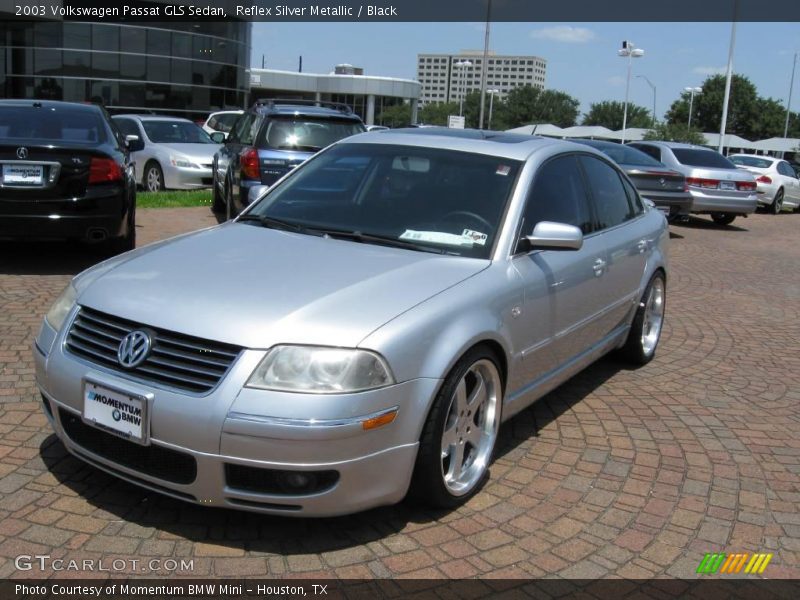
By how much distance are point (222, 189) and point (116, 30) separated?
26849 mm

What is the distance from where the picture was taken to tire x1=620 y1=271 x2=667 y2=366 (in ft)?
20.2

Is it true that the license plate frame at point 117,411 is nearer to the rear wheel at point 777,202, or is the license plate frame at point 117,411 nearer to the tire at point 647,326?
the tire at point 647,326

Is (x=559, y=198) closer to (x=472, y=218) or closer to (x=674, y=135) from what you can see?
(x=472, y=218)

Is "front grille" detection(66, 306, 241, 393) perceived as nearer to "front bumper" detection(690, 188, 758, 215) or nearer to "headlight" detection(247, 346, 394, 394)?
"headlight" detection(247, 346, 394, 394)

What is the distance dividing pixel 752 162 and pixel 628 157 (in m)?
9.41

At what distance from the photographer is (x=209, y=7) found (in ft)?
129

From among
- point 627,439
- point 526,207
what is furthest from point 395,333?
point 627,439

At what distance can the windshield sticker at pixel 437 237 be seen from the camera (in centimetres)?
426

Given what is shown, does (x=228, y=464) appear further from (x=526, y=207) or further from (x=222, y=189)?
(x=222, y=189)

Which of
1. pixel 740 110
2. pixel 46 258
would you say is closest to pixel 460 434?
pixel 46 258

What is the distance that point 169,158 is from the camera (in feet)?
51.2

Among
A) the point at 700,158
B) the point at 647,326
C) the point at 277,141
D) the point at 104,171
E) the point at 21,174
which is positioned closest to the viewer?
the point at 647,326

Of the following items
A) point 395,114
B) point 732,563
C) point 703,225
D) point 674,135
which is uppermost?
point 395,114
